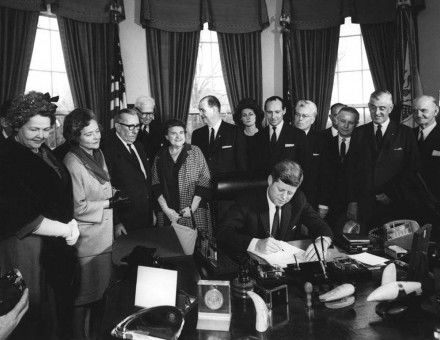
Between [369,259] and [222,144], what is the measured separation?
82.4 inches

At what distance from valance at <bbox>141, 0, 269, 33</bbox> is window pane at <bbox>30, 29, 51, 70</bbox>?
1.27m

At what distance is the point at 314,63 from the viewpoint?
253 inches

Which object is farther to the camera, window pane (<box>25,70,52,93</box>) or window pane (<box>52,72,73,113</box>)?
window pane (<box>52,72,73,113</box>)

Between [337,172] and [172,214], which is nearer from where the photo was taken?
[172,214]

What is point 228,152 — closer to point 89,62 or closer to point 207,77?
point 89,62

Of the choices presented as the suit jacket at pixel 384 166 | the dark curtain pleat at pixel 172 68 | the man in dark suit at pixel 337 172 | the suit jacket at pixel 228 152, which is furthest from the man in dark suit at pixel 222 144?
the dark curtain pleat at pixel 172 68

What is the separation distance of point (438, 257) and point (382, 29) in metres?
4.89

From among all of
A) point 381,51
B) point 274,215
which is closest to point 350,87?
point 381,51

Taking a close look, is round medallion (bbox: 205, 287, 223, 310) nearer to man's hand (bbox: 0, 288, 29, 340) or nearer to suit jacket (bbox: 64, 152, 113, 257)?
man's hand (bbox: 0, 288, 29, 340)

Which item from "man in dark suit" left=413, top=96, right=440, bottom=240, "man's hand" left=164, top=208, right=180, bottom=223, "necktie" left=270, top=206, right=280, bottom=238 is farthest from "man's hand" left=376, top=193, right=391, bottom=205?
"man's hand" left=164, top=208, right=180, bottom=223

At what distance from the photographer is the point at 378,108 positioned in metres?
3.67

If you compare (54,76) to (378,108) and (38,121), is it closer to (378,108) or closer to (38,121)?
(38,121)

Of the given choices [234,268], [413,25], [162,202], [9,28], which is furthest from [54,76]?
[413,25]

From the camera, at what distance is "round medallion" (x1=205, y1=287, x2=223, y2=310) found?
1.57 meters
